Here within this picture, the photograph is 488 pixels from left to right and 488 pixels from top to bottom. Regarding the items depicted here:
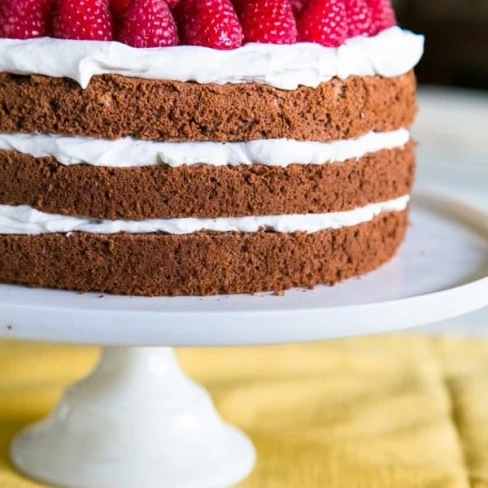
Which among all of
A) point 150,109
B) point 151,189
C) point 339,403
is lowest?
point 339,403

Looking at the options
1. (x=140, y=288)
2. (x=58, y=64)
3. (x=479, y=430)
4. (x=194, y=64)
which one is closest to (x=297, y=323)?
(x=140, y=288)

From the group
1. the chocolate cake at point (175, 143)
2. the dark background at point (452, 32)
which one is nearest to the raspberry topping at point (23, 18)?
the chocolate cake at point (175, 143)

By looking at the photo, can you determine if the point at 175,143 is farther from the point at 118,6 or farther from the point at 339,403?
the point at 339,403

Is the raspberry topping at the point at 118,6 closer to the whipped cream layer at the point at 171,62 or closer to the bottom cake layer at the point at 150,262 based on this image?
the whipped cream layer at the point at 171,62

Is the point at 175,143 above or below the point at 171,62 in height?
below

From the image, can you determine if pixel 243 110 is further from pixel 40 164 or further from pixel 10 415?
pixel 10 415

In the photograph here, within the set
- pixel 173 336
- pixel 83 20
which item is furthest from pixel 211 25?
pixel 173 336
